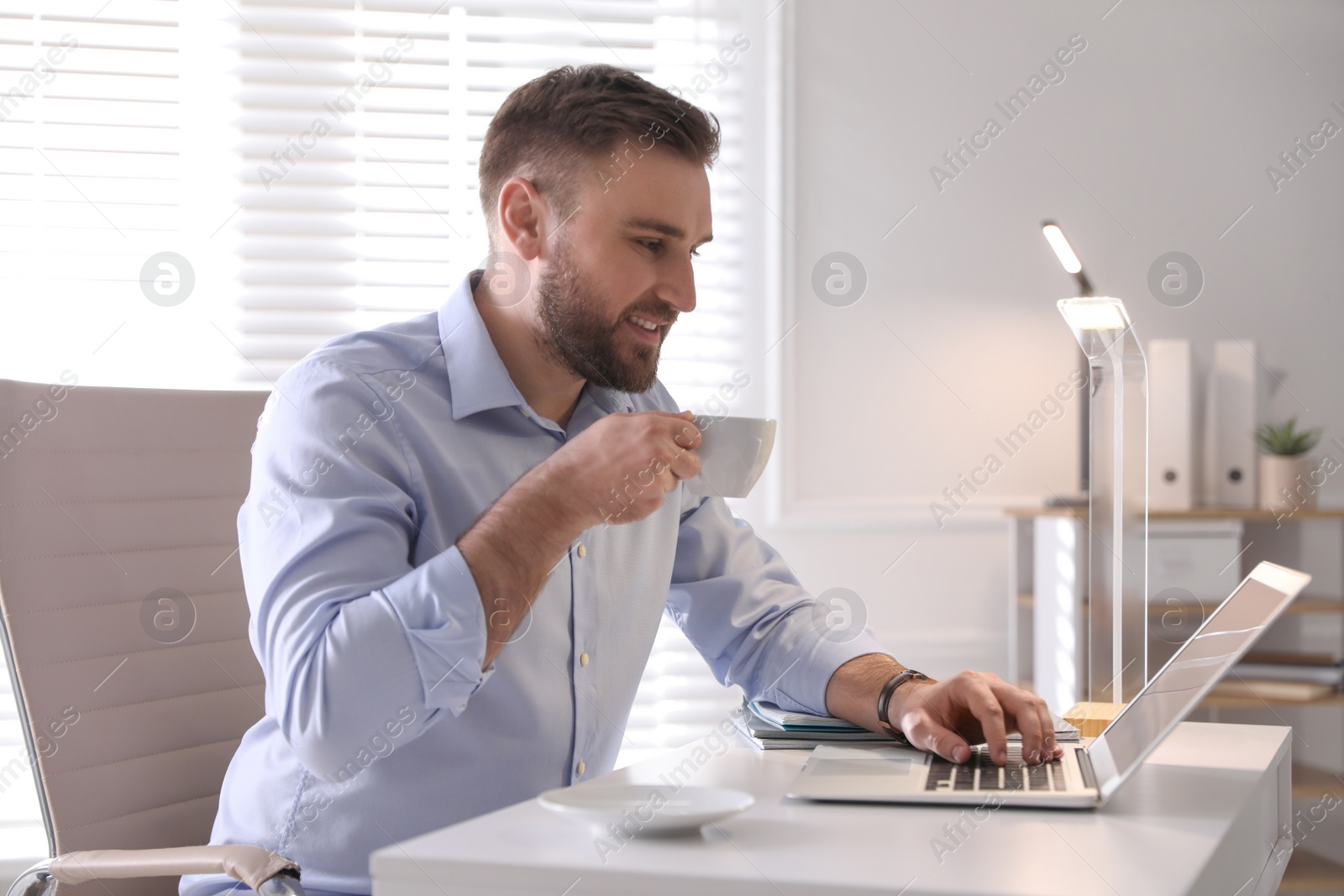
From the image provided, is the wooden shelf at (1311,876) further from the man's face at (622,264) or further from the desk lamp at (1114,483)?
the man's face at (622,264)

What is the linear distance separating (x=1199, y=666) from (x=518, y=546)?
0.54m

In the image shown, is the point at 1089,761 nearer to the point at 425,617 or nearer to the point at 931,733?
the point at 931,733

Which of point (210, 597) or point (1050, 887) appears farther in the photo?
point (210, 597)

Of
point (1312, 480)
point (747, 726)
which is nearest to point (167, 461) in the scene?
point (747, 726)

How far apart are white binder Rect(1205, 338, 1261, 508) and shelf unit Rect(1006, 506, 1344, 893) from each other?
9 cm

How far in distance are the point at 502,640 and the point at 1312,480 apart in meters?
2.21

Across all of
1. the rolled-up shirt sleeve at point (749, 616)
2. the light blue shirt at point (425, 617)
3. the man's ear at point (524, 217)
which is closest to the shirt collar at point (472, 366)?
the light blue shirt at point (425, 617)

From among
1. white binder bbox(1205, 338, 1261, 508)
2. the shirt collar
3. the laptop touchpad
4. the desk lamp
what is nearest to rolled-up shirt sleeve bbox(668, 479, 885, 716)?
the laptop touchpad

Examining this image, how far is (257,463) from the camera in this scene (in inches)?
Answer: 42.6

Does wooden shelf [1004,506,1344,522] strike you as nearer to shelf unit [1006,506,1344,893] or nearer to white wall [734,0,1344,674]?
shelf unit [1006,506,1344,893]

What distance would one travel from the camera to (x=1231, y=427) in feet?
8.35

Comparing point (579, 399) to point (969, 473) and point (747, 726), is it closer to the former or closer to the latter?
point (747, 726)

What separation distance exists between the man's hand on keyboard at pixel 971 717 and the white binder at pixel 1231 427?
5.77ft

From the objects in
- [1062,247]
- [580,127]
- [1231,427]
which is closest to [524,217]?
[580,127]
